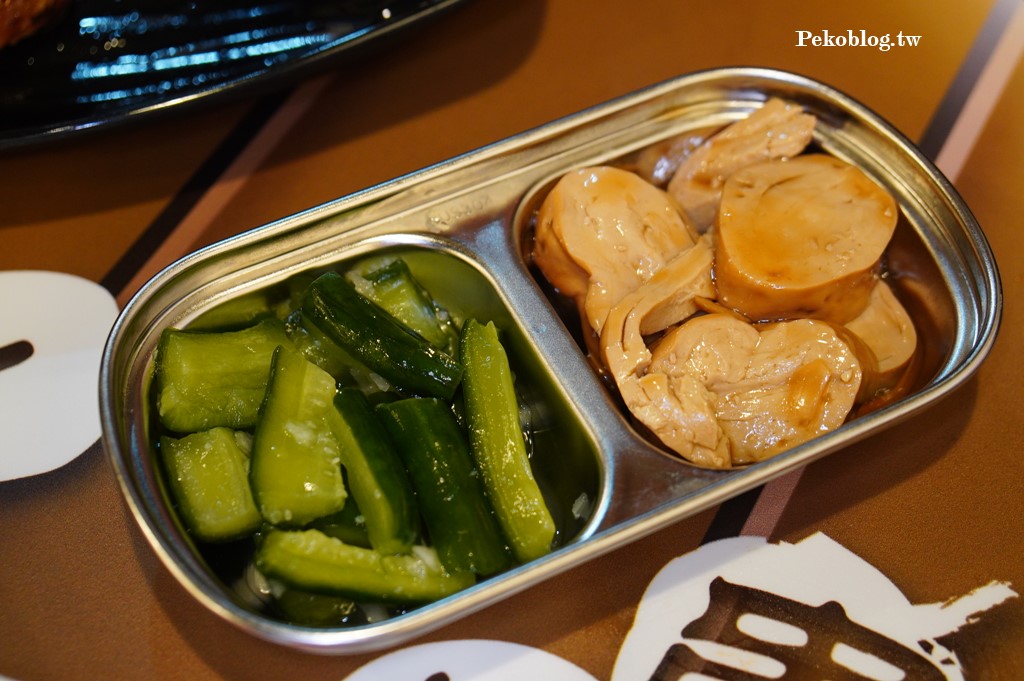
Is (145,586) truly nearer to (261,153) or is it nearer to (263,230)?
(263,230)

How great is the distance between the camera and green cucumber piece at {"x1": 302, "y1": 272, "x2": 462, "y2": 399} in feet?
6.17

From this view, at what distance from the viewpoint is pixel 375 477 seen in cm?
169

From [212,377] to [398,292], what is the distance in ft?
1.54

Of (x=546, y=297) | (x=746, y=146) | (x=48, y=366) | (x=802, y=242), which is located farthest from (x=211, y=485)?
(x=746, y=146)

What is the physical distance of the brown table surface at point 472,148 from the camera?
179cm

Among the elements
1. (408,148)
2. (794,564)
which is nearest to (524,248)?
(408,148)

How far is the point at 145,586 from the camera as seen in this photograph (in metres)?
1.85

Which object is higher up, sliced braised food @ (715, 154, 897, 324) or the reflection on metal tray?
the reflection on metal tray

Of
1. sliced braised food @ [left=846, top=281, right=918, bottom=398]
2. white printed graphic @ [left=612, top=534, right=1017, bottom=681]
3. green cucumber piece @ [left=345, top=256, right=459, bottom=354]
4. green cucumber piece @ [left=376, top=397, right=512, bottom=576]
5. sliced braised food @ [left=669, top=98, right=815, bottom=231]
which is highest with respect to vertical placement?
sliced braised food @ [left=669, top=98, right=815, bottom=231]

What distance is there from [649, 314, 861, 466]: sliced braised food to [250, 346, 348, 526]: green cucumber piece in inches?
29.6

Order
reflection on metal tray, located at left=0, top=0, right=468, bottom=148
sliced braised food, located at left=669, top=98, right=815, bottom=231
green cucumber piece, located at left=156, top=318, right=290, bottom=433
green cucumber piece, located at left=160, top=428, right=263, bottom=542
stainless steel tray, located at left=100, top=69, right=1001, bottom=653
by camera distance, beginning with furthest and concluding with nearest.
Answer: reflection on metal tray, located at left=0, top=0, right=468, bottom=148, sliced braised food, located at left=669, top=98, right=815, bottom=231, green cucumber piece, located at left=156, top=318, right=290, bottom=433, green cucumber piece, located at left=160, top=428, right=263, bottom=542, stainless steel tray, located at left=100, top=69, right=1001, bottom=653

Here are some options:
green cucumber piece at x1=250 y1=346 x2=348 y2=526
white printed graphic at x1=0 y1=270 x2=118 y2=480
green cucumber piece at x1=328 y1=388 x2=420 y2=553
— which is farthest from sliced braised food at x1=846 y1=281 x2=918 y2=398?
white printed graphic at x1=0 y1=270 x2=118 y2=480

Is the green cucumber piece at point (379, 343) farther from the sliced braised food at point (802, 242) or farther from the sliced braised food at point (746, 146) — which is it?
the sliced braised food at point (746, 146)

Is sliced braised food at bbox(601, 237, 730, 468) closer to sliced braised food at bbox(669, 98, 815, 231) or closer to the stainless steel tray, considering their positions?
the stainless steel tray
